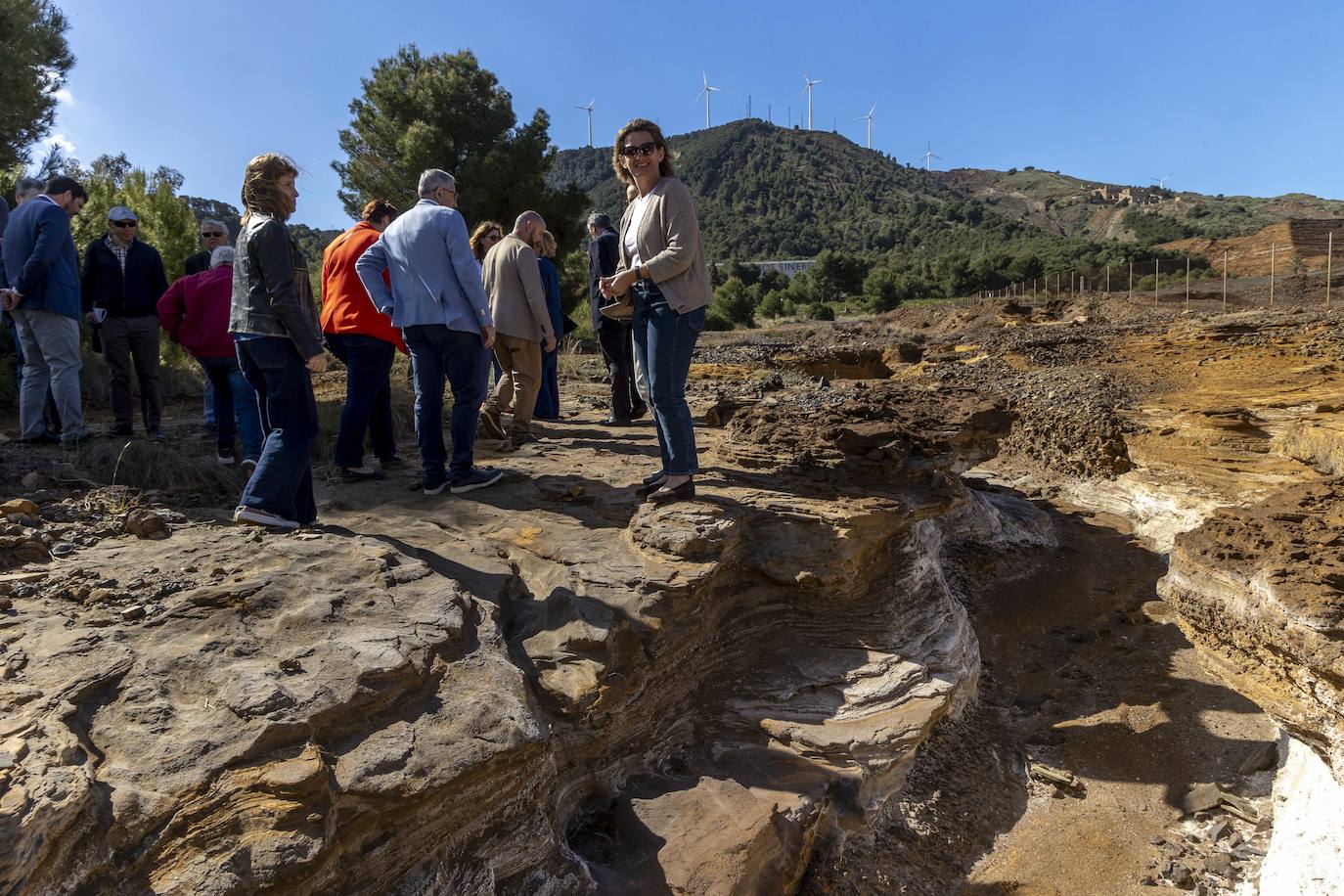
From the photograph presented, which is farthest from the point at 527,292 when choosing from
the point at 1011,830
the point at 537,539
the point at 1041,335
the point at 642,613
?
the point at 1041,335

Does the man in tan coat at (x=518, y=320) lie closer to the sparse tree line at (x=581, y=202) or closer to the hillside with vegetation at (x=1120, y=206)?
the sparse tree line at (x=581, y=202)

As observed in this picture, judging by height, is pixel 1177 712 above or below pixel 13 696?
below

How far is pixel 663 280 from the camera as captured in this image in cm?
375

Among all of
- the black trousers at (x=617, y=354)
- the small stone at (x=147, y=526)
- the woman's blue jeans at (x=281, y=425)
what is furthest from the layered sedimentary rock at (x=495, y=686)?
the black trousers at (x=617, y=354)

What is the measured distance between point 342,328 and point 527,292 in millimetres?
1425

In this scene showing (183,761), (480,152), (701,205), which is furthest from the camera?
(701,205)

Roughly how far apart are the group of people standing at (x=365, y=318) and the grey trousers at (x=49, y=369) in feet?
0.03

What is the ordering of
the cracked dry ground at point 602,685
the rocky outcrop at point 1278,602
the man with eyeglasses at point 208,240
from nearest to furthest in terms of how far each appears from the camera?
the cracked dry ground at point 602,685 < the rocky outcrop at point 1278,602 < the man with eyeglasses at point 208,240

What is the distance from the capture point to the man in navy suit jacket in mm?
5004

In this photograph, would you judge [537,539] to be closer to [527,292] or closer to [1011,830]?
[527,292]

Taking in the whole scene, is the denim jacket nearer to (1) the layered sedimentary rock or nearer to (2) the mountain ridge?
(1) the layered sedimentary rock

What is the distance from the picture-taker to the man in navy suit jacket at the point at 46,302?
5004 mm

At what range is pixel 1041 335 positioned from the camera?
1406cm

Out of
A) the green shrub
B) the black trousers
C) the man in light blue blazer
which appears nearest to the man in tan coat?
the black trousers
